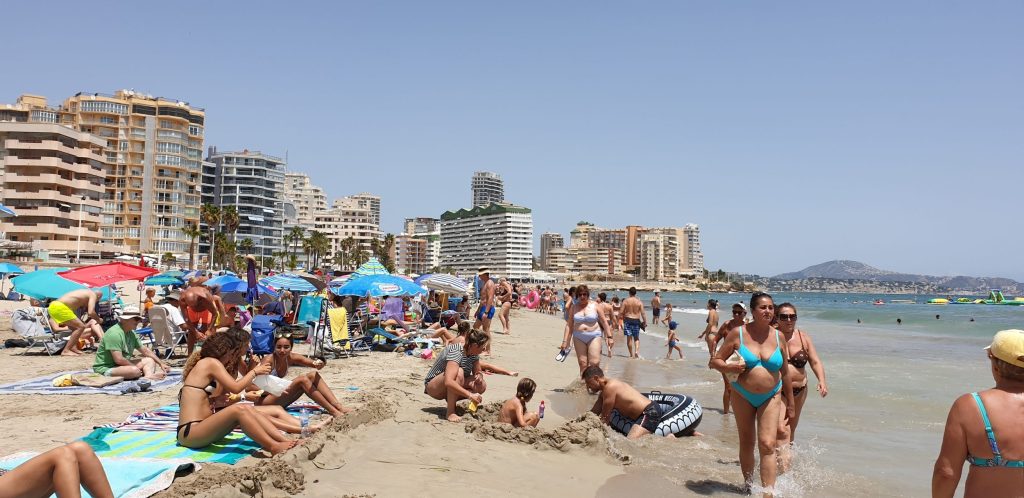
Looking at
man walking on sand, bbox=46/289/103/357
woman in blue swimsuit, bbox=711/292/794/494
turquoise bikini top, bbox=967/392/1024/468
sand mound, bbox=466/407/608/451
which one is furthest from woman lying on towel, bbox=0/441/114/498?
man walking on sand, bbox=46/289/103/357

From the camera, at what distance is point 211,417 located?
489 centimetres

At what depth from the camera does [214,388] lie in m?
5.50

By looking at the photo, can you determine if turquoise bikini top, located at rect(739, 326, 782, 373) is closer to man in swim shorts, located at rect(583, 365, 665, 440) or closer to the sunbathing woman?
man in swim shorts, located at rect(583, 365, 665, 440)

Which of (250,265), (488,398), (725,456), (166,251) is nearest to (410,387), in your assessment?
(488,398)

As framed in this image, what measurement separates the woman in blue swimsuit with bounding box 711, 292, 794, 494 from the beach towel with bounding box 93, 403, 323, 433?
3.94 metres

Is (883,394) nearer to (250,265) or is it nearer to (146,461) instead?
(146,461)

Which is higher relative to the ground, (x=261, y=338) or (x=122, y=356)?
(x=261, y=338)

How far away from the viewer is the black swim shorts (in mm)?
6764

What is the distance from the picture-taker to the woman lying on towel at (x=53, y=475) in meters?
3.19

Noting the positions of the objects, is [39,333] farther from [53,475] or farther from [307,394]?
[53,475]

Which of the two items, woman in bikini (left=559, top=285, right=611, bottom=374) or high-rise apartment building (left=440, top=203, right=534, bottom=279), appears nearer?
woman in bikini (left=559, top=285, right=611, bottom=374)

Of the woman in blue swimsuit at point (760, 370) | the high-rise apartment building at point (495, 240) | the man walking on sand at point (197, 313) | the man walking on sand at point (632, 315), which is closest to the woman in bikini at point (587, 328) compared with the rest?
the woman in blue swimsuit at point (760, 370)

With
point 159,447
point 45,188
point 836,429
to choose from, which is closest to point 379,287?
point 159,447

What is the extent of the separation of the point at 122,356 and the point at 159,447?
164 inches
